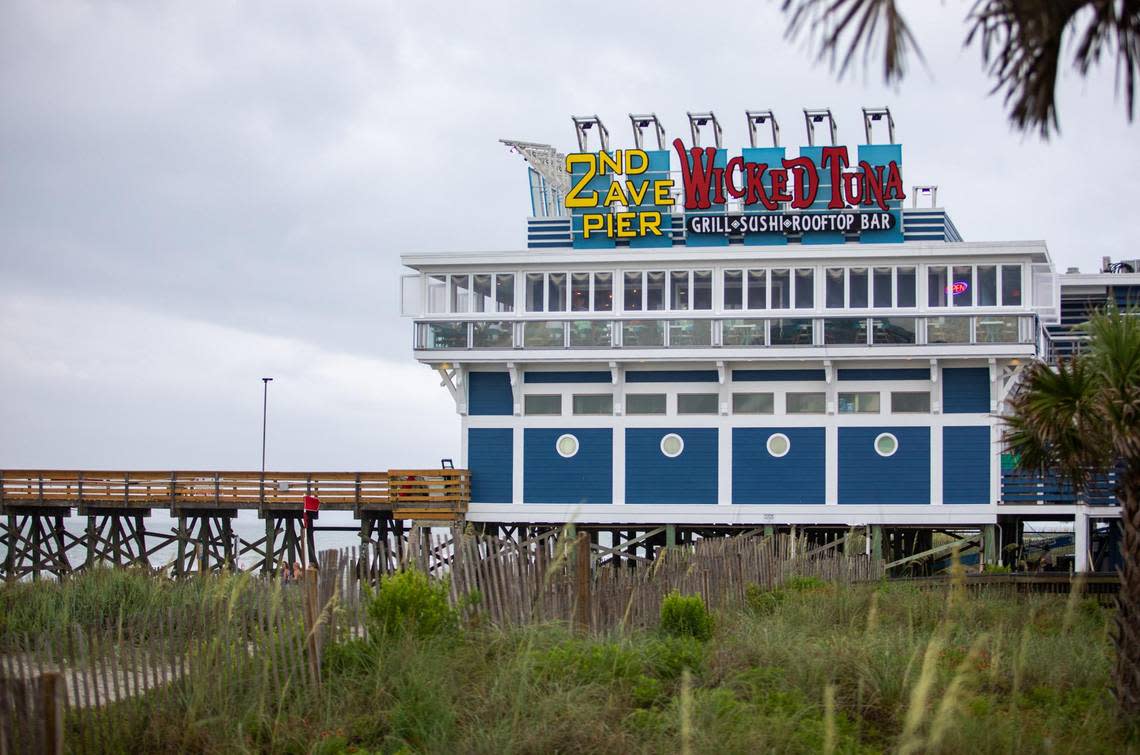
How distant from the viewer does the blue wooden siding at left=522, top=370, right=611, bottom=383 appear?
34125mm

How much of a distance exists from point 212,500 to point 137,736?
26043 millimetres

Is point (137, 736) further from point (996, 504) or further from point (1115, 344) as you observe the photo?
point (996, 504)

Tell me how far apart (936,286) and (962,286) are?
65cm

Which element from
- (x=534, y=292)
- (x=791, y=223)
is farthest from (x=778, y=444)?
(x=534, y=292)

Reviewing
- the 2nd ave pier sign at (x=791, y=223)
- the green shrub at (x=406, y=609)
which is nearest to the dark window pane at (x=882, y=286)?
the 2nd ave pier sign at (x=791, y=223)

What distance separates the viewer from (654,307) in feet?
112

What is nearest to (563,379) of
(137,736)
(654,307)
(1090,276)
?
(654,307)

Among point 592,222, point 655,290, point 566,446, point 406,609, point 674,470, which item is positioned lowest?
point 406,609

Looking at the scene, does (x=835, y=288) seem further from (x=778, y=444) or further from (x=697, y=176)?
(x=697, y=176)

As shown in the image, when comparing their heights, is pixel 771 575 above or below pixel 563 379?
below

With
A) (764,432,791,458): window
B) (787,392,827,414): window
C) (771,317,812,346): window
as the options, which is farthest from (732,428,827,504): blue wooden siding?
(771,317,812,346): window

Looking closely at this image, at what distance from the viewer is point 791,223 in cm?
3466

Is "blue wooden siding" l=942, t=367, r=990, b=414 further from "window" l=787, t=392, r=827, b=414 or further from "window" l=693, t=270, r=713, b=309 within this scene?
"window" l=693, t=270, r=713, b=309

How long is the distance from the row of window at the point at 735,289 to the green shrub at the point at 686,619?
18637mm
